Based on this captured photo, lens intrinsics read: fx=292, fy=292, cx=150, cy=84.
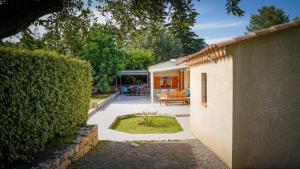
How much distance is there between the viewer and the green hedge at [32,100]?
4.80 m

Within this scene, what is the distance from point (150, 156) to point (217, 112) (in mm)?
2246

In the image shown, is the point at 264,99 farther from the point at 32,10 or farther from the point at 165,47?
the point at 165,47

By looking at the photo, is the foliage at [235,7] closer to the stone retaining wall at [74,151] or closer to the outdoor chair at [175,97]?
the stone retaining wall at [74,151]

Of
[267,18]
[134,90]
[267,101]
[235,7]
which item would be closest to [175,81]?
[134,90]

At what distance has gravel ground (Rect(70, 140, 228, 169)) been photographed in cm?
726

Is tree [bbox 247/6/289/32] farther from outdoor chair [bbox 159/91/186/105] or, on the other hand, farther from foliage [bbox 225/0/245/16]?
foliage [bbox 225/0/245/16]

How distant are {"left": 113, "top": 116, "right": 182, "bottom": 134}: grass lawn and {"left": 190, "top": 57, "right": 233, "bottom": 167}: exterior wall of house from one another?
2818 mm

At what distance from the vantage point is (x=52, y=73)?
6973mm

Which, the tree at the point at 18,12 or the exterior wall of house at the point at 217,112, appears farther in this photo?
the exterior wall of house at the point at 217,112

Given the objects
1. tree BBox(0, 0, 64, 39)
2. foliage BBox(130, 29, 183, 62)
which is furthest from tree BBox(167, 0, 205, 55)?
foliage BBox(130, 29, 183, 62)

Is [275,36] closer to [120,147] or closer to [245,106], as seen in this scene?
[245,106]

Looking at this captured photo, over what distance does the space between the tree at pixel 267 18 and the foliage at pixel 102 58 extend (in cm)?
3988

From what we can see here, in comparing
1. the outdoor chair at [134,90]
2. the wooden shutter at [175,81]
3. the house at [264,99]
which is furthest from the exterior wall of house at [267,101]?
the outdoor chair at [134,90]

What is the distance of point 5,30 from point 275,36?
5.95 meters
